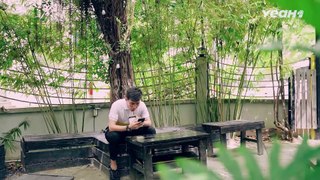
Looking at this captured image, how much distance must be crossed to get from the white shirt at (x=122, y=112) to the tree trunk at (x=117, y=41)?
2.80 feet

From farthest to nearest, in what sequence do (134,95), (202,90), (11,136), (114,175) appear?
(202,90)
(11,136)
(114,175)
(134,95)

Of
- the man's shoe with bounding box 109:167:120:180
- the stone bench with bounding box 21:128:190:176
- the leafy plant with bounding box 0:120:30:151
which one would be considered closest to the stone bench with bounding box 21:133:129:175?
the stone bench with bounding box 21:128:190:176

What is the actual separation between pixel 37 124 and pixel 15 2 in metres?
1.60

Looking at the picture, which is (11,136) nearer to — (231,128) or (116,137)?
(116,137)

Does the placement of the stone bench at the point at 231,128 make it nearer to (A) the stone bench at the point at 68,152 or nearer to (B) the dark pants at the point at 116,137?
(A) the stone bench at the point at 68,152

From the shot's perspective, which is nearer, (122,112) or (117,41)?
(122,112)

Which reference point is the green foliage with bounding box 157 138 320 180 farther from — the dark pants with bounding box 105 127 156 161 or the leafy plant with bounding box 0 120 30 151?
the leafy plant with bounding box 0 120 30 151

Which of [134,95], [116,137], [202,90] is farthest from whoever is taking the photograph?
[202,90]

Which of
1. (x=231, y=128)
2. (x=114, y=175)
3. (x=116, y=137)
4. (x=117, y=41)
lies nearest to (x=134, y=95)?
(x=116, y=137)

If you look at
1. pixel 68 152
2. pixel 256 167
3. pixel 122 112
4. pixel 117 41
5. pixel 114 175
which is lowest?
pixel 114 175

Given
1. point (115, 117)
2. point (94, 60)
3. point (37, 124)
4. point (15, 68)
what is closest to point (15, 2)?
point (15, 68)

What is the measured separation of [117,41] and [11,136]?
1.79 metres

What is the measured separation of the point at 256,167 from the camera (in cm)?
38

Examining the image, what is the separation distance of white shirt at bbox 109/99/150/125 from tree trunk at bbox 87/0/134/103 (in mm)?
852
